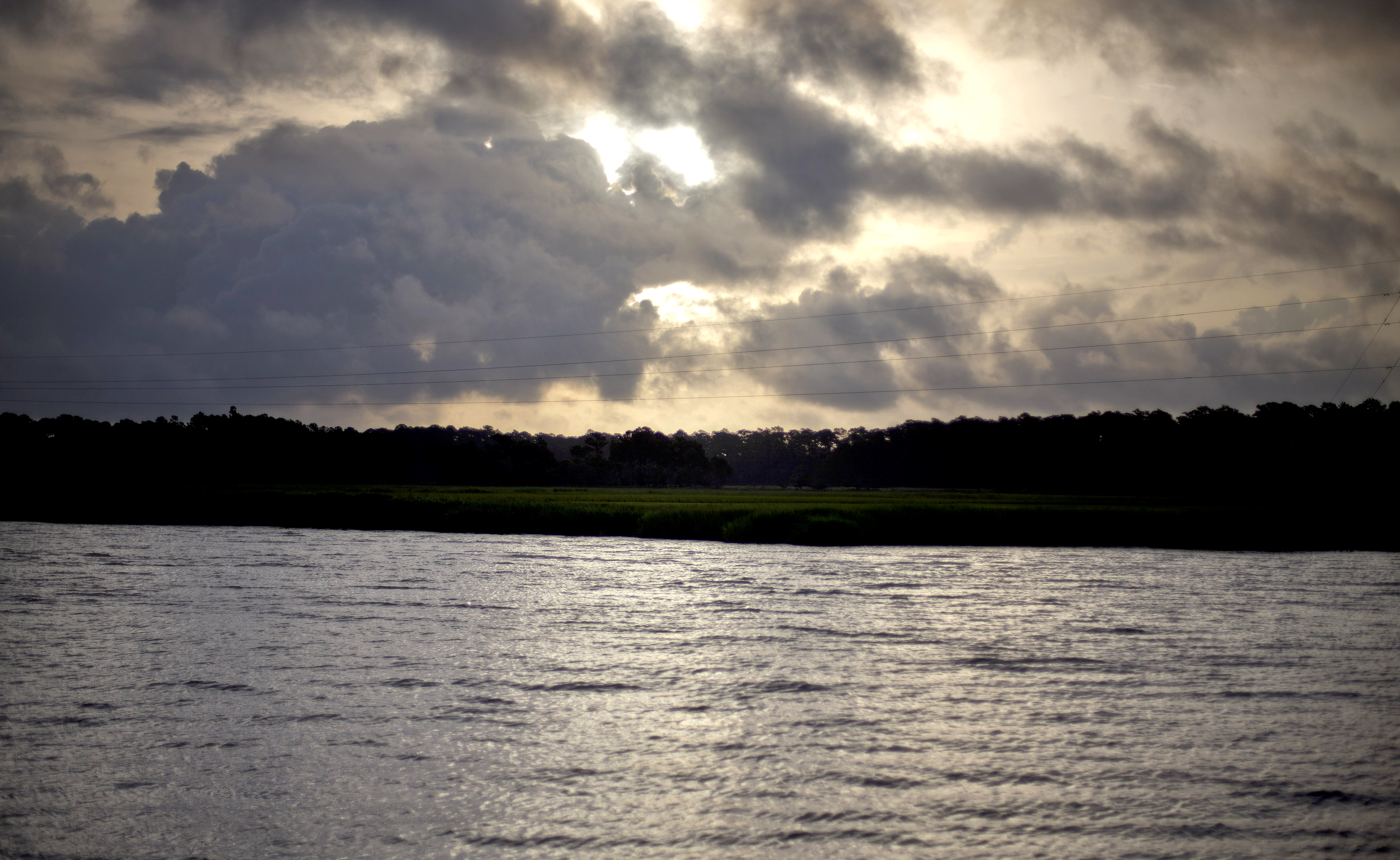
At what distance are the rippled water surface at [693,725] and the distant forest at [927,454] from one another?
221ft

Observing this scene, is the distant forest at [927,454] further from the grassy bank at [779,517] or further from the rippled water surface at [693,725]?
the rippled water surface at [693,725]

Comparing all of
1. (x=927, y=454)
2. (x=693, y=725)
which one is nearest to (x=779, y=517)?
(x=693, y=725)

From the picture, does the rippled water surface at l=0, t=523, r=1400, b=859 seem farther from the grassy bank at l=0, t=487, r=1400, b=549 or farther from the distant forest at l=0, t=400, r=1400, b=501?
the distant forest at l=0, t=400, r=1400, b=501

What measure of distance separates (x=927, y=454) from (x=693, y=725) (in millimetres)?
144220

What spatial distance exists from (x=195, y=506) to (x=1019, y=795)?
70.0 m

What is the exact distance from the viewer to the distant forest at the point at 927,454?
83.5 meters

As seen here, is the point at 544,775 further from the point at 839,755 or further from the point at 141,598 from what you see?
the point at 141,598

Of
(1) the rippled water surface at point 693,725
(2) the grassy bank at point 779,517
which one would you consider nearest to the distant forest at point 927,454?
(2) the grassy bank at point 779,517

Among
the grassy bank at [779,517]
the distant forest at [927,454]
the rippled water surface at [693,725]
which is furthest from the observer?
the distant forest at [927,454]

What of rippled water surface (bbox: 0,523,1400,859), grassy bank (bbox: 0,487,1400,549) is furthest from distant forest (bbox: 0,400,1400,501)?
rippled water surface (bbox: 0,523,1400,859)

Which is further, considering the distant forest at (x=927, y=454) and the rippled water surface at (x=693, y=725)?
the distant forest at (x=927, y=454)

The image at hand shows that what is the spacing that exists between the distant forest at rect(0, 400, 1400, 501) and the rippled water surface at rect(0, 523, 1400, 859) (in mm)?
67347

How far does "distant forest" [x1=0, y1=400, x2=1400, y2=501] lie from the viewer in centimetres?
8350

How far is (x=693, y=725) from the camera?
12.2 m
